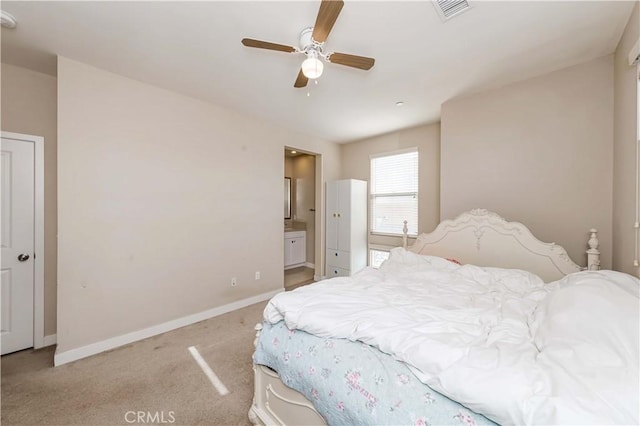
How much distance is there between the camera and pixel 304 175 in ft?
18.8

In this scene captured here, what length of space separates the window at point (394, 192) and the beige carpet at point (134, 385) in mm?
2768

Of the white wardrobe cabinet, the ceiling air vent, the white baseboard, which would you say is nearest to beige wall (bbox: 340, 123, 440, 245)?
the white wardrobe cabinet

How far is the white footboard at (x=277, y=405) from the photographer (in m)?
1.29

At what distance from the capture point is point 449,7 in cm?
163

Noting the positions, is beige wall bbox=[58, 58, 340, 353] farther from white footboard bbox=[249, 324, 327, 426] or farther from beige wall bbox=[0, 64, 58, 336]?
white footboard bbox=[249, 324, 327, 426]

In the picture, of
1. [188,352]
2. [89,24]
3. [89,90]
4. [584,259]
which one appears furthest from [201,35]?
[584,259]

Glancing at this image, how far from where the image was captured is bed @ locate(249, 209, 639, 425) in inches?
31.7

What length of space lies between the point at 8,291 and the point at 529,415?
3834mm

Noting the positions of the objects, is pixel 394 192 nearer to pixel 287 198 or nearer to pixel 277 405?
pixel 287 198

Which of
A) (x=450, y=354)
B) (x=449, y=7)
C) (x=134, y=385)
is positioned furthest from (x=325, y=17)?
(x=134, y=385)

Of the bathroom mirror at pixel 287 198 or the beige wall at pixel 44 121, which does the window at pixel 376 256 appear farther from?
the beige wall at pixel 44 121

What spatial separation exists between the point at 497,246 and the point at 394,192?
6.23 ft

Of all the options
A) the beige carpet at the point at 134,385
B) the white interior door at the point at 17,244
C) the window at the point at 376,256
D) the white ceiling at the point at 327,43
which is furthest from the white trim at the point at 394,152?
the white interior door at the point at 17,244

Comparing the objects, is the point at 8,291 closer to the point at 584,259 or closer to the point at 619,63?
the point at 584,259
